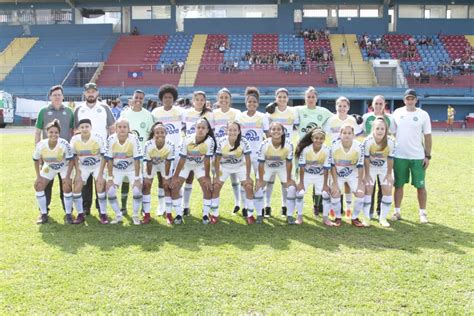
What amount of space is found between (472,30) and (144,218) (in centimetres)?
3834

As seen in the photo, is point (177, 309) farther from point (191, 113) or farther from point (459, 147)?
point (459, 147)

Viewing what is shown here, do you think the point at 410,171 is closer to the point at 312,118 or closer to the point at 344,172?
the point at 344,172

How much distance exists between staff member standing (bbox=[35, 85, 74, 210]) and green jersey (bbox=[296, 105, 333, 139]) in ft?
12.2

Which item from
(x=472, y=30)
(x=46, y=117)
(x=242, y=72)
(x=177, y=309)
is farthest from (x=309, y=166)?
(x=472, y=30)

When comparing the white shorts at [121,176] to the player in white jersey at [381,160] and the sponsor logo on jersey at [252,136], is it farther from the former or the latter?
the player in white jersey at [381,160]

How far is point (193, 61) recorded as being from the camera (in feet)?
115

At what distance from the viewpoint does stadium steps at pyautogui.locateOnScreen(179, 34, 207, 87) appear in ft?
108

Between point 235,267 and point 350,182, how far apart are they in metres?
2.68

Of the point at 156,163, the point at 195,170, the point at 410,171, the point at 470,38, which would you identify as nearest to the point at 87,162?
the point at 156,163

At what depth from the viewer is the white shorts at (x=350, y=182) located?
711 cm

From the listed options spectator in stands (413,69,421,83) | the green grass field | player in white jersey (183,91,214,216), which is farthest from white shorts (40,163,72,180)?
spectator in stands (413,69,421,83)

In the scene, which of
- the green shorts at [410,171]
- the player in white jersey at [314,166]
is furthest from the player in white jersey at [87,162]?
the green shorts at [410,171]

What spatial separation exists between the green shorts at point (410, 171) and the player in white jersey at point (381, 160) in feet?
1.02

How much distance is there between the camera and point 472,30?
38.0 metres
